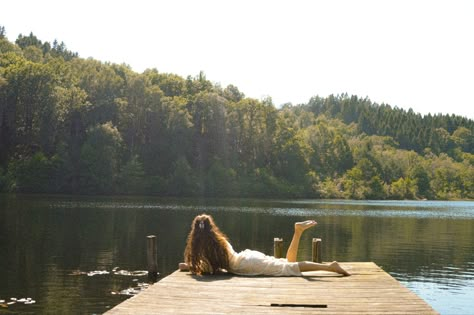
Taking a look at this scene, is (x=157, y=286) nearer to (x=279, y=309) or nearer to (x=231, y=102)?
(x=279, y=309)

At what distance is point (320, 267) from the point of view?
48.5 ft

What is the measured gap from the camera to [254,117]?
128m

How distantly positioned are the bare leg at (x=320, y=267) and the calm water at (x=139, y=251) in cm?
603

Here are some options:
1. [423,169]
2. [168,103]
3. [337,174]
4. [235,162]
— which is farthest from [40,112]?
[423,169]

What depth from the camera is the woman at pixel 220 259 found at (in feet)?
45.4

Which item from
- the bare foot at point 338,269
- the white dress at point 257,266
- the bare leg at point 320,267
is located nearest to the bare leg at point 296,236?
the bare leg at point 320,267

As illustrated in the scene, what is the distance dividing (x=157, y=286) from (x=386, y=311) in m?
4.70

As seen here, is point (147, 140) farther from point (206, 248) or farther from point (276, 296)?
point (276, 296)

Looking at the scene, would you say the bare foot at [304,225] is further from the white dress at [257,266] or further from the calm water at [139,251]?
the calm water at [139,251]

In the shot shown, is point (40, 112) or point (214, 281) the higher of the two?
point (40, 112)

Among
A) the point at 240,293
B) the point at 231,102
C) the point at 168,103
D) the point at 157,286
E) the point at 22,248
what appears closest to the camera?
the point at 240,293

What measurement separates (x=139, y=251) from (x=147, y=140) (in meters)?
88.2

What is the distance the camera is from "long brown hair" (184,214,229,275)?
13.8m

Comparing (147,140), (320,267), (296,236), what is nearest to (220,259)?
(296,236)
